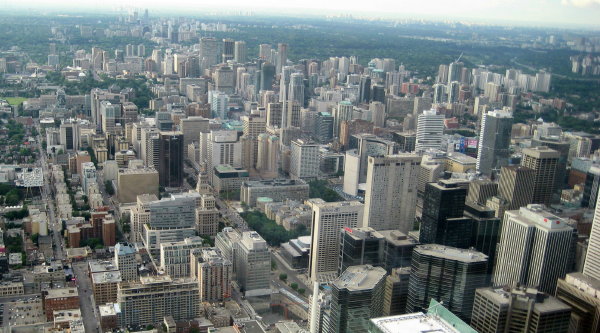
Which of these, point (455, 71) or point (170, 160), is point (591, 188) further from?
point (455, 71)

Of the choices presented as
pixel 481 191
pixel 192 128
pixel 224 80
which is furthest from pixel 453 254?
pixel 224 80

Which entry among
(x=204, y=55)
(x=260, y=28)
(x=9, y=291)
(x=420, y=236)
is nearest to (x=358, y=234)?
(x=420, y=236)

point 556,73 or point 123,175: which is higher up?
point 556,73

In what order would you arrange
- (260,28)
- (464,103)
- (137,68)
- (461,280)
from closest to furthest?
(461,280), (464,103), (137,68), (260,28)

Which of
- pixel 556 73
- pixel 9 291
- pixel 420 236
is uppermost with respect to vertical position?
pixel 556 73

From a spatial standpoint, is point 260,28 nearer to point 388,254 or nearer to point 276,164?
point 276,164
